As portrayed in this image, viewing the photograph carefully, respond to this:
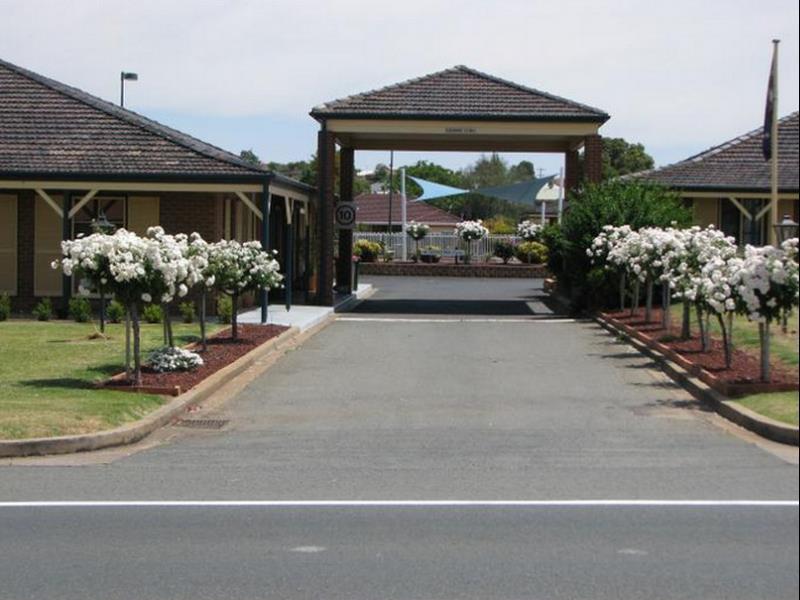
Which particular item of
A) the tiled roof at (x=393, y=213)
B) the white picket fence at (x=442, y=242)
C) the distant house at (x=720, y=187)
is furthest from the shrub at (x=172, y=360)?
the tiled roof at (x=393, y=213)

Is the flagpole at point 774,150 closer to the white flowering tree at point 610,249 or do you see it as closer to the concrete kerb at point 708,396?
the concrete kerb at point 708,396

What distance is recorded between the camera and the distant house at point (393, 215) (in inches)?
3231

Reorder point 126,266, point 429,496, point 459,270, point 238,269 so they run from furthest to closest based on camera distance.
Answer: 1. point 459,270
2. point 238,269
3. point 126,266
4. point 429,496

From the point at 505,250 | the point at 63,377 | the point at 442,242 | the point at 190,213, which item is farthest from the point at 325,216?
the point at 442,242

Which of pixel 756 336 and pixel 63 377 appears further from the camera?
pixel 63 377

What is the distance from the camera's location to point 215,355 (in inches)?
729

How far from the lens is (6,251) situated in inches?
1056

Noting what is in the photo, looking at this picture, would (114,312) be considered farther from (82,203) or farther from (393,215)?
(393,215)

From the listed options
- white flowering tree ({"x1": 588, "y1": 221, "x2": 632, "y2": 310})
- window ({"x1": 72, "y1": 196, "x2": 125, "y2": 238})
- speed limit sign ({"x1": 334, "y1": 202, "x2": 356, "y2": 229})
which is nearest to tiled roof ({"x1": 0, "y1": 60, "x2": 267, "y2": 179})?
window ({"x1": 72, "y1": 196, "x2": 125, "y2": 238})

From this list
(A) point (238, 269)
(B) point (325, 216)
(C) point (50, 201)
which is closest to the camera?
(A) point (238, 269)

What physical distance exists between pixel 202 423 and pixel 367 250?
42302mm
